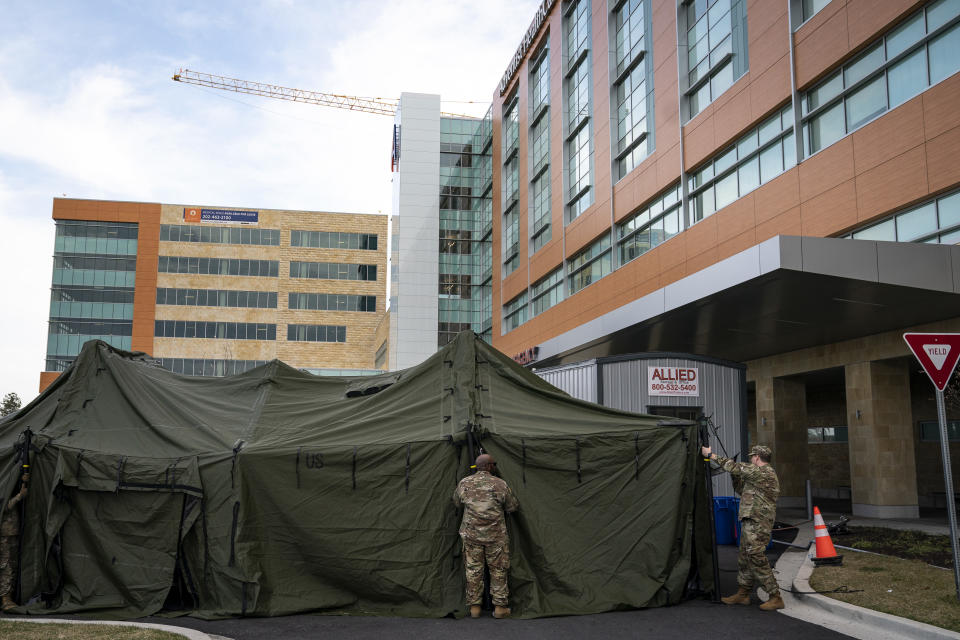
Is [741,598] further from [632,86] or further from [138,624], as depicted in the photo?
[632,86]

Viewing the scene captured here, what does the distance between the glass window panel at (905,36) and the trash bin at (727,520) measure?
1074 cm

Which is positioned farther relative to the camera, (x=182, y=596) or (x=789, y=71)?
(x=789, y=71)

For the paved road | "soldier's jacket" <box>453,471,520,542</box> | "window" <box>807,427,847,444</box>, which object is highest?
"window" <box>807,427,847,444</box>

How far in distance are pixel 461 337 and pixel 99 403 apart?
4850 mm

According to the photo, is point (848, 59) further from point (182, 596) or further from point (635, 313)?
point (182, 596)

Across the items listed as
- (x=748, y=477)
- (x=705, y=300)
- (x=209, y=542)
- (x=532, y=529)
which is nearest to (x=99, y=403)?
(x=209, y=542)

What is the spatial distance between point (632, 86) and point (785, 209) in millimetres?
12070

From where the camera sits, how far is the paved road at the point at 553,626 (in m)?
7.14

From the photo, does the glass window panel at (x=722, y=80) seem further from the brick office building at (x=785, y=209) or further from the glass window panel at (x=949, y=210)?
the glass window panel at (x=949, y=210)

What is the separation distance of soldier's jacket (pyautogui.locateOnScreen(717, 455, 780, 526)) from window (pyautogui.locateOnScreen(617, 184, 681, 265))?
1806 cm

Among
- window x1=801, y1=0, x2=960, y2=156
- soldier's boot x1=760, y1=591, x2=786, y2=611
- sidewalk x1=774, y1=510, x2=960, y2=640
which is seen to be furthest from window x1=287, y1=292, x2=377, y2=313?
soldier's boot x1=760, y1=591, x2=786, y2=611

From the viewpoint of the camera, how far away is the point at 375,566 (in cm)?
838

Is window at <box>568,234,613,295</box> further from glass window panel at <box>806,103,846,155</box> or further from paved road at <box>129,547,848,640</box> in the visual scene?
paved road at <box>129,547,848,640</box>

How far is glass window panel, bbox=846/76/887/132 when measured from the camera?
55.8 ft
